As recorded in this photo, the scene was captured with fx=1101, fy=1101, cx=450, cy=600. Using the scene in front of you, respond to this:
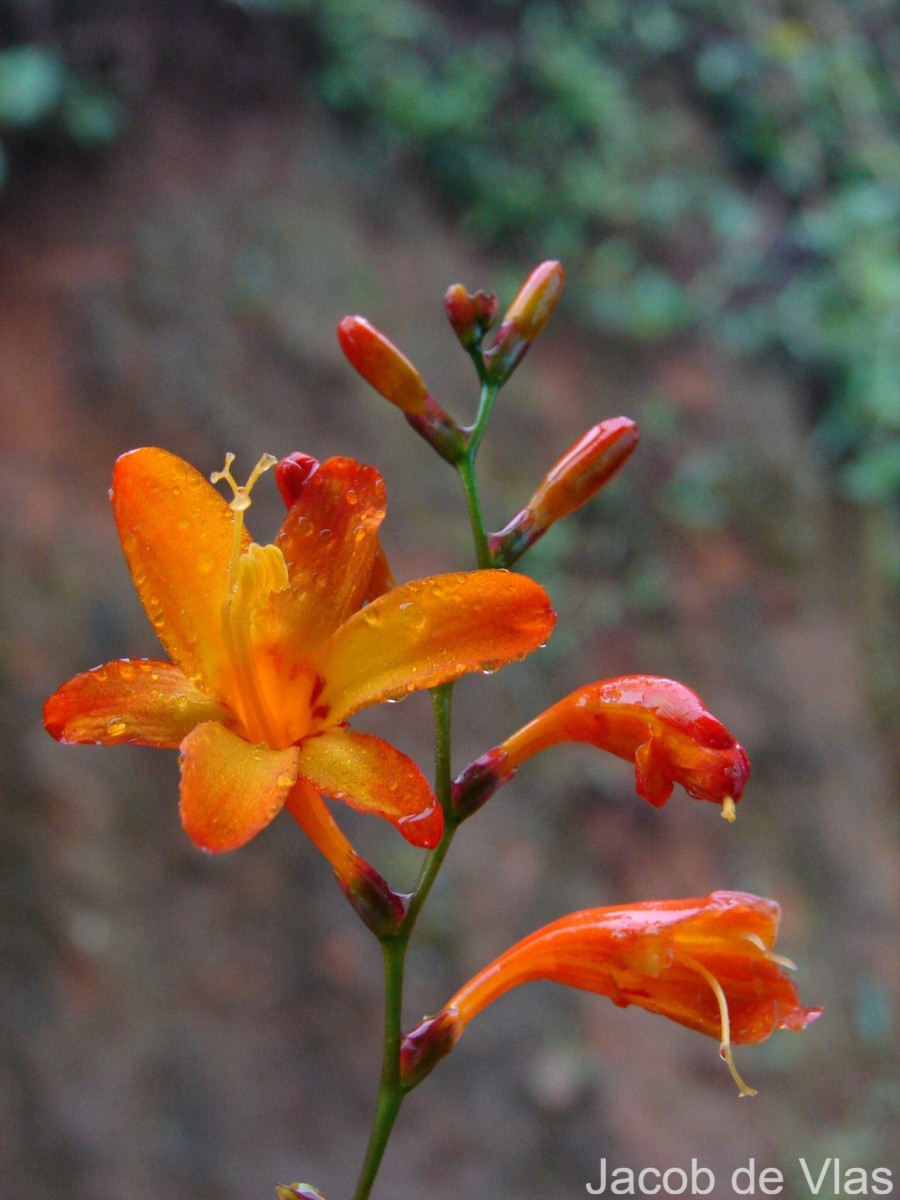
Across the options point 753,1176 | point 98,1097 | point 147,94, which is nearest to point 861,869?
point 753,1176

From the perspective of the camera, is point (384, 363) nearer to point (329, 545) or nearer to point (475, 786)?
point (329, 545)

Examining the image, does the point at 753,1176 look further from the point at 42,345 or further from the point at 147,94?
the point at 147,94

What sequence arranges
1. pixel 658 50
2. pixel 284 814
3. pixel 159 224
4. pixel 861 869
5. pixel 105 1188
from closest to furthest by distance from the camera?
pixel 105 1188, pixel 284 814, pixel 159 224, pixel 861 869, pixel 658 50

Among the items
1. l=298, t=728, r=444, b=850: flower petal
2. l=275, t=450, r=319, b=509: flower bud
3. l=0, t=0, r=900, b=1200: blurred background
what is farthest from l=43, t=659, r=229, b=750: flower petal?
l=0, t=0, r=900, b=1200: blurred background

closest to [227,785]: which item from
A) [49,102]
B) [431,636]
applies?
[431,636]

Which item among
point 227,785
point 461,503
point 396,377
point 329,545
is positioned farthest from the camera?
point 461,503

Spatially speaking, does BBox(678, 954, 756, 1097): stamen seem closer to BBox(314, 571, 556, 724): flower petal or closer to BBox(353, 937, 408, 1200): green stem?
BBox(353, 937, 408, 1200): green stem

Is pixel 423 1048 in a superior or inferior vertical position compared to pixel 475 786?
inferior

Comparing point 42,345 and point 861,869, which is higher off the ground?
point 42,345
